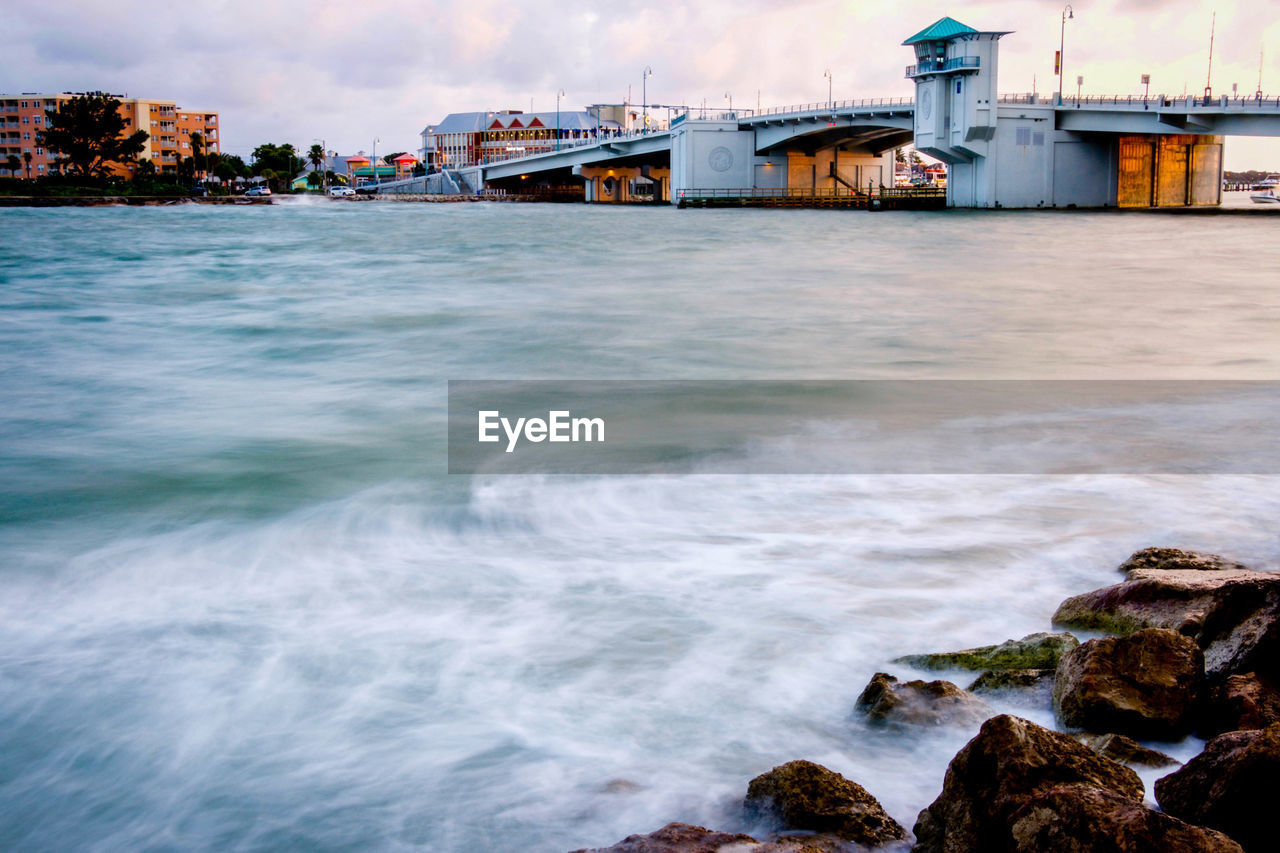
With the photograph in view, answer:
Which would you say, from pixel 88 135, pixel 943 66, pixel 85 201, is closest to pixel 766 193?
pixel 943 66

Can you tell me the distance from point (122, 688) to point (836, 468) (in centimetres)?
399

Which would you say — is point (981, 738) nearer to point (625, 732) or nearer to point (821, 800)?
point (821, 800)

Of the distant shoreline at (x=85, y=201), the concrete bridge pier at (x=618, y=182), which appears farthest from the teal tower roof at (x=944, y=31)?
the distant shoreline at (x=85, y=201)

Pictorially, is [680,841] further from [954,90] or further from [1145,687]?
[954,90]

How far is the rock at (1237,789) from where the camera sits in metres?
2.12

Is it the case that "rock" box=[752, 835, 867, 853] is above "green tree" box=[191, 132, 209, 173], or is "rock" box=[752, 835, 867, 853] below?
below

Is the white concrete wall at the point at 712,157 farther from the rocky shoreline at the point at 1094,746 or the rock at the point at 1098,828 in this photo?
the rock at the point at 1098,828

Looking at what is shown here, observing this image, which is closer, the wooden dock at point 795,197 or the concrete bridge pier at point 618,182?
the wooden dock at point 795,197

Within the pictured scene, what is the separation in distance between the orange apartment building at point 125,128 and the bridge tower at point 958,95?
229 ft

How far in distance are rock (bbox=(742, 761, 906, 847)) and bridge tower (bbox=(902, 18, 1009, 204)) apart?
154 ft

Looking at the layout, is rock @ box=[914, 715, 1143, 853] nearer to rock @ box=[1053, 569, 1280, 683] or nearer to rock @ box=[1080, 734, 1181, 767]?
rock @ box=[1080, 734, 1181, 767]

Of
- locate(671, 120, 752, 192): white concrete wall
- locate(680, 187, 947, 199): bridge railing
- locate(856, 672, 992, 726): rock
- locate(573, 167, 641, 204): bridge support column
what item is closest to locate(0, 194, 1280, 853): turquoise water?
locate(856, 672, 992, 726): rock

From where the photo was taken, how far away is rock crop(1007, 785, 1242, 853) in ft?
6.14

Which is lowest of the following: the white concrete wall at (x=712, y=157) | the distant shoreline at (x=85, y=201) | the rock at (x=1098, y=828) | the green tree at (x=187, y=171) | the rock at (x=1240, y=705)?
the rock at (x=1240, y=705)
